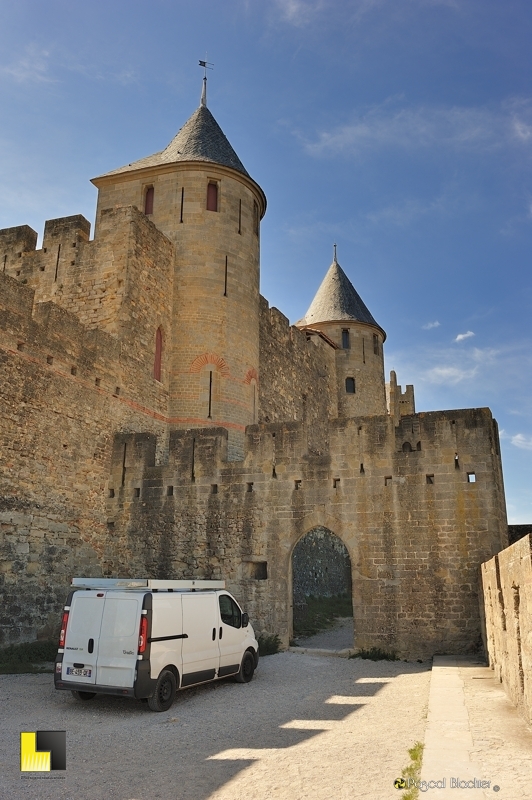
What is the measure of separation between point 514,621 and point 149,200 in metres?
16.4

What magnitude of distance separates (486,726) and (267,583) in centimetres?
744

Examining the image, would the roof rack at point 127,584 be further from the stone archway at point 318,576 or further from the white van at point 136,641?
the stone archway at point 318,576

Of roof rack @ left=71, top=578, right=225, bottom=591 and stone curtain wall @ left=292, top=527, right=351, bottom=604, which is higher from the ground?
stone curtain wall @ left=292, top=527, right=351, bottom=604

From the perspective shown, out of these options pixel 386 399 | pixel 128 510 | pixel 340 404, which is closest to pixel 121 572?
pixel 128 510

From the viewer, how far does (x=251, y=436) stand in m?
13.8

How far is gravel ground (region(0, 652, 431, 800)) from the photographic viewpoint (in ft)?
16.3

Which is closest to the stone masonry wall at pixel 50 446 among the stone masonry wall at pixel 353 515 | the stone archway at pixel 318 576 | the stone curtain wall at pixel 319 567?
the stone masonry wall at pixel 353 515

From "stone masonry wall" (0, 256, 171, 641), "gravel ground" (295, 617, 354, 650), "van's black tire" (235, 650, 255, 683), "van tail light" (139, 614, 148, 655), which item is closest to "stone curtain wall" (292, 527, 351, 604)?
"gravel ground" (295, 617, 354, 650)

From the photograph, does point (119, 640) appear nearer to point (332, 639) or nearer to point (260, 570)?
point (260, 570)

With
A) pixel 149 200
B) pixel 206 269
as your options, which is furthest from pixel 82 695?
pixel 149 200

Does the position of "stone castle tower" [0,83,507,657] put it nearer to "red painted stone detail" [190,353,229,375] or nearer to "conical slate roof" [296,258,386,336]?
"red painted stone detail" [190,353,229,375]

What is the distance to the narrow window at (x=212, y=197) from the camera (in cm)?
1888

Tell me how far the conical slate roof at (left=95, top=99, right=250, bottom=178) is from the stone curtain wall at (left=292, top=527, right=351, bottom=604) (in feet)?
39.8

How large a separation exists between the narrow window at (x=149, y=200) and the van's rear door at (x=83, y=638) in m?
13.7
